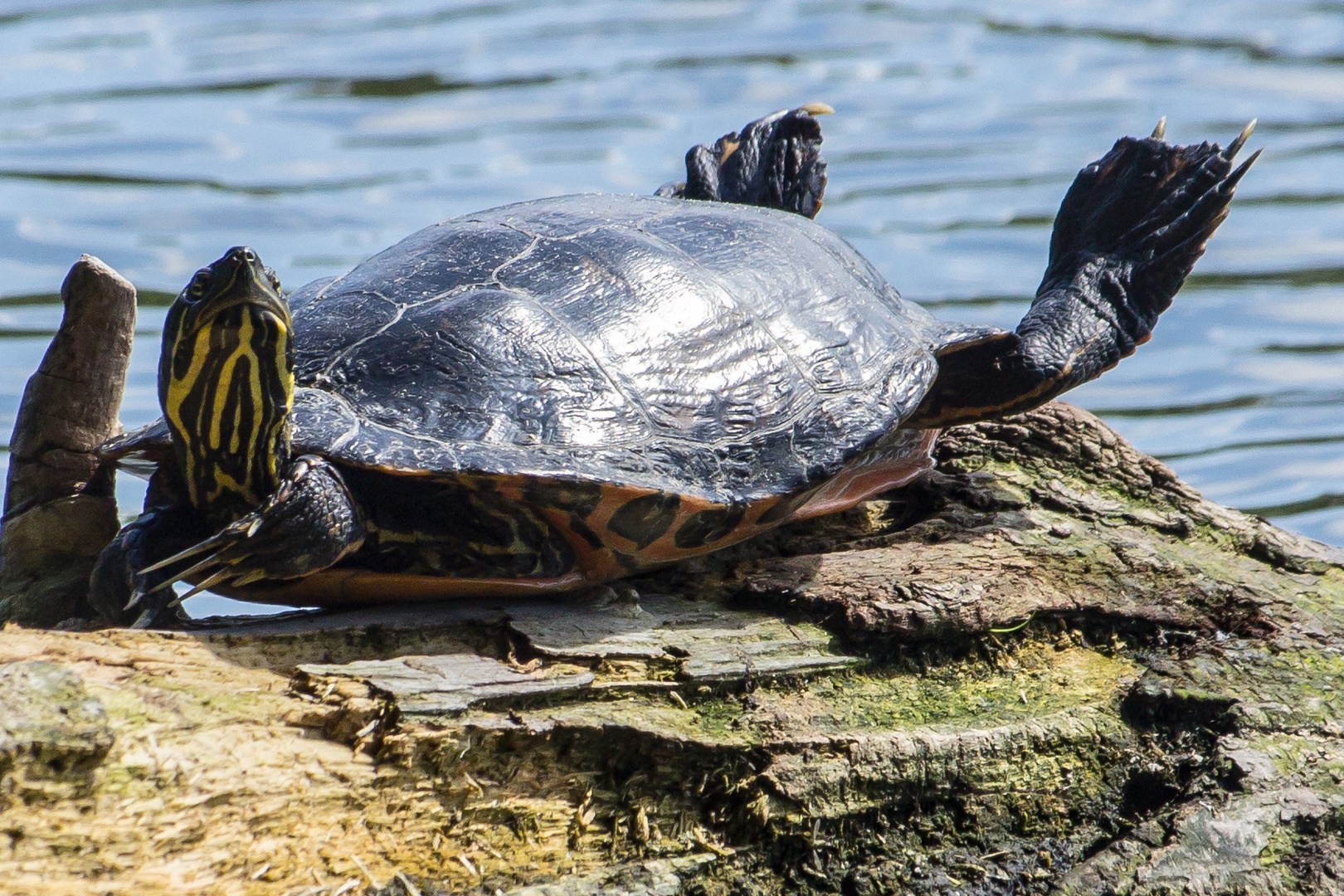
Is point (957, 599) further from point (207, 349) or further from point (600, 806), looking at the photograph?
point (207, 349)

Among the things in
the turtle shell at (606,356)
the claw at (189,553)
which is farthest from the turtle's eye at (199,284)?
the claw at (189,553)

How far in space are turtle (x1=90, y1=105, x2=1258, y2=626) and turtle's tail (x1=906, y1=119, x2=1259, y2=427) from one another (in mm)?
78

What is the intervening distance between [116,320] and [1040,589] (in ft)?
6.80

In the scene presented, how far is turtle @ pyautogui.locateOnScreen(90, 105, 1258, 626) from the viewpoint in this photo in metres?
2.36

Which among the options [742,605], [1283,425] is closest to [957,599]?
[742,605]

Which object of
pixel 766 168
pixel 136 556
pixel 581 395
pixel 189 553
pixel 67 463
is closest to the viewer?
pixel 189 553

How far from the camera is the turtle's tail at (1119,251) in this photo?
3.54 metres

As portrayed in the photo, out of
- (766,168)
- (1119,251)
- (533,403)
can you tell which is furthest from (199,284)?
(1119,251)

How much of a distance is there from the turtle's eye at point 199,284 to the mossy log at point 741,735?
0.57m

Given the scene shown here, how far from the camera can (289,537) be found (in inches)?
91.3

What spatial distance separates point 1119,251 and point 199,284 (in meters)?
2.63

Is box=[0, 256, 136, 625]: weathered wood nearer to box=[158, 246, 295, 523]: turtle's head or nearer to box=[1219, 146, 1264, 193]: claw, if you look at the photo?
box=[158, 246, 295, 523]: turtle's head

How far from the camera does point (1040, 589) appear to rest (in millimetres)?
2801

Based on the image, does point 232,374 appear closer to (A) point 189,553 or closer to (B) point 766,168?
(A) point 189,553
